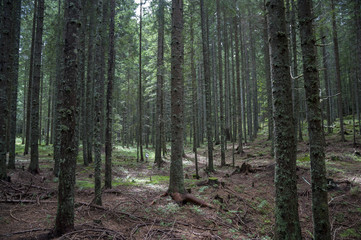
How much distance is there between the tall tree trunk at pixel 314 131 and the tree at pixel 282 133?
446mm

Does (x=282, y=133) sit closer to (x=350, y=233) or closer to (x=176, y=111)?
(x=350, y=233)

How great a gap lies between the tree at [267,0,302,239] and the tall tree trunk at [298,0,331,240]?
446 millimetres

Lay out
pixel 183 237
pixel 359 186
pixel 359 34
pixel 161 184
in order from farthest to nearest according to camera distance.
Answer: pixel 359 34, pixel 161 184, pixel 359 186, pixel 183 237

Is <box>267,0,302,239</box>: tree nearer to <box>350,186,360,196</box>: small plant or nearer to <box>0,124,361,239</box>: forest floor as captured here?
<box>0,124,361,239</box>: forest floor

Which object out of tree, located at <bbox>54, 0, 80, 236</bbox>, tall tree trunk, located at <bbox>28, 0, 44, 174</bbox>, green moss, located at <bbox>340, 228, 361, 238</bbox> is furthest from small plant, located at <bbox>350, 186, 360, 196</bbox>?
tall tree trunk, located at <bbox>28, 0, 44, 174</bbox>

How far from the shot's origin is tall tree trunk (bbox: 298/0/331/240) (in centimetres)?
380

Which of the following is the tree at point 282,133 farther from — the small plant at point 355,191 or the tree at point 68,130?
the small plant at point 355,191

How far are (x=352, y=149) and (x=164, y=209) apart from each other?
13570 millimetres

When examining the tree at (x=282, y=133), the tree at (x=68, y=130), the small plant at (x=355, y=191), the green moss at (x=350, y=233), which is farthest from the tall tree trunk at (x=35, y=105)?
the small plant at (x=355, y=191)

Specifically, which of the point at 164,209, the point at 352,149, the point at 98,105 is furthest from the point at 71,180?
the point at 352,149

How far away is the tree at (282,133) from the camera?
3.71m

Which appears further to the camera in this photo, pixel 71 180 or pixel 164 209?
pixel 164 209

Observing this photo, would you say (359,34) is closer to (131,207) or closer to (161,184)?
(161,184)

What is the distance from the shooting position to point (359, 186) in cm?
751
